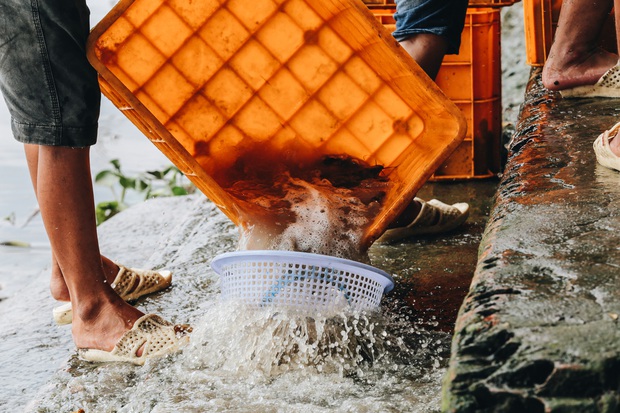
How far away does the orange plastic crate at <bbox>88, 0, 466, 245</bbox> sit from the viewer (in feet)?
9.22

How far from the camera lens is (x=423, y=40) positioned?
312cm

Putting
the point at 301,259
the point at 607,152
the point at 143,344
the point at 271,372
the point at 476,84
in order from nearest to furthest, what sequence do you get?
the point at 301,259 < the point at 271,372 < the point at 607,152 < the point at 143,344 < the point at 476,84

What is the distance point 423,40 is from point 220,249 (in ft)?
4.31

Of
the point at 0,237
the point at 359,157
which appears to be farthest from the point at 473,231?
the point at 0,237

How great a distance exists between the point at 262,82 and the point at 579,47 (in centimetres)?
143

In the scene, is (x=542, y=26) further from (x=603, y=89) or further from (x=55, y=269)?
(x=55, y=269)

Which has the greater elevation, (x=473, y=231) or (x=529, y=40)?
(x=529, y=40)

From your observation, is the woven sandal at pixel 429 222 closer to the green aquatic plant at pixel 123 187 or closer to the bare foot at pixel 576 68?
the bare foot at pixel 576 68

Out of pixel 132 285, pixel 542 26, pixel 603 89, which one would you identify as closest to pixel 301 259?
pixel 132 285

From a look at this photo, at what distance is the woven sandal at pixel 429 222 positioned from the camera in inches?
124

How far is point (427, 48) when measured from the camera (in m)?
3.14

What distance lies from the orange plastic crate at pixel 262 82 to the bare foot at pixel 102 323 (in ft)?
2.16

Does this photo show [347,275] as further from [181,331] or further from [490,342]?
[490,342]

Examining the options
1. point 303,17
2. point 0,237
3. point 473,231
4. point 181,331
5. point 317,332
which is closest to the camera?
point 317,332
